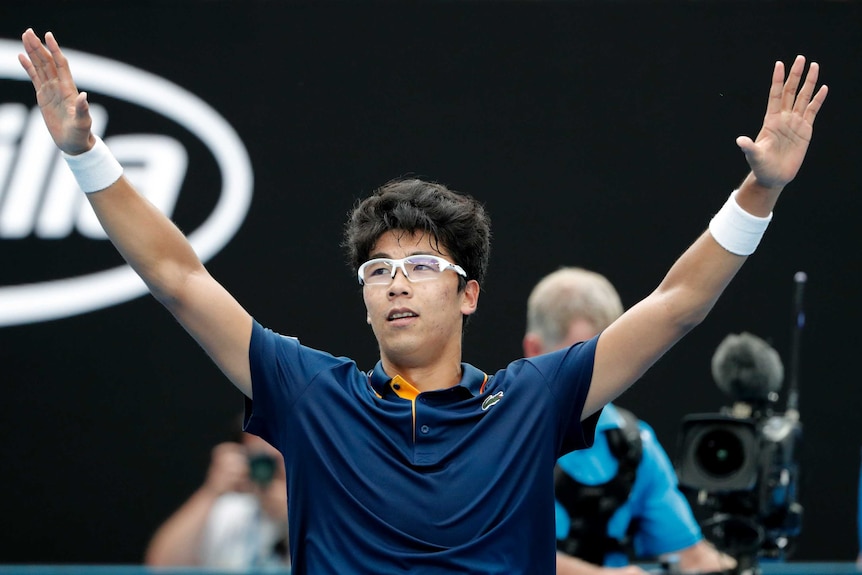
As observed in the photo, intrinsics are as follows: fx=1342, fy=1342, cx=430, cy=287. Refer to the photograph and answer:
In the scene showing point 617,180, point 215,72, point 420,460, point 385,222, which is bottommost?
point 420,460

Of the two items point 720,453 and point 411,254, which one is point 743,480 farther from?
point 411,254

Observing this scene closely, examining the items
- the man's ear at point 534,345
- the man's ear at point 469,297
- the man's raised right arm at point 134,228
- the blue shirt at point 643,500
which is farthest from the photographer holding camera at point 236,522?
the man's raised right arm at point 134,228

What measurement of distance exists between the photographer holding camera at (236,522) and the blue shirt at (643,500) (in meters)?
1.10

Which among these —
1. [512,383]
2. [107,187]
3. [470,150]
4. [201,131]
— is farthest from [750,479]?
[201,131]

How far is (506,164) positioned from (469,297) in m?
3.21

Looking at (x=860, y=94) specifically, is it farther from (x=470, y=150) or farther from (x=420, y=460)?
(x=420, y=460)

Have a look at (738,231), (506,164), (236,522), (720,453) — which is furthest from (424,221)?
(506,164)

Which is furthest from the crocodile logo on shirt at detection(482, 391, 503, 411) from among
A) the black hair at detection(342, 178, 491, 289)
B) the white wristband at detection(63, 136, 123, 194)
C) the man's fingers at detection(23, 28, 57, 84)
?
the man's fingers at detection(23, 28, 57, 84)

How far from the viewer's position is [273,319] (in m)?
6.28

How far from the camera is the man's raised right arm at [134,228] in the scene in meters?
2.88

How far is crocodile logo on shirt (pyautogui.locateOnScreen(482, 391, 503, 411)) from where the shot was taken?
2947 millimetres

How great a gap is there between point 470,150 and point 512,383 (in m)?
3.45

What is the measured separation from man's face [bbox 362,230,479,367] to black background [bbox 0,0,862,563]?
3.16 metres

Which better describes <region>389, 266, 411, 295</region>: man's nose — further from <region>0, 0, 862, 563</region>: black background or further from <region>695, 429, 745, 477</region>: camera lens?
<region>0, 0, 862, 563</region>: black background
